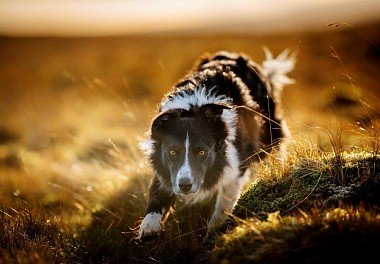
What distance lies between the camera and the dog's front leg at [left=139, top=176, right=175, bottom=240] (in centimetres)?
618

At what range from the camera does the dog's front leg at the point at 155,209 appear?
6180 millimetres

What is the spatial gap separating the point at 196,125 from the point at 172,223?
1.28 meters

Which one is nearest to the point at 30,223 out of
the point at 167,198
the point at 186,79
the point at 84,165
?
the point at 167,198

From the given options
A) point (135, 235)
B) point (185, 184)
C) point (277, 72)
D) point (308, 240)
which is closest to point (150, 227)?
point (135, 235)

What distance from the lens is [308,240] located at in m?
4.15

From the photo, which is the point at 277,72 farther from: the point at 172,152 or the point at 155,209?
the point at 155,209

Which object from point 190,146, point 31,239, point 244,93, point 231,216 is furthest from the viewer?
point 244,93

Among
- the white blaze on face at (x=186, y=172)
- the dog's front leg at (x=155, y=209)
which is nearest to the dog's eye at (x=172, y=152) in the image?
the white blaze on face at (x=186, y=172)

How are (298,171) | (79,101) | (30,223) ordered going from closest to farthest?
(298,171), (30,223), (79,101)

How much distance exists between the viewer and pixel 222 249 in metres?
4.66

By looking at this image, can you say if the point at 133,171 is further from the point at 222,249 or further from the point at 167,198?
the point at 222,249

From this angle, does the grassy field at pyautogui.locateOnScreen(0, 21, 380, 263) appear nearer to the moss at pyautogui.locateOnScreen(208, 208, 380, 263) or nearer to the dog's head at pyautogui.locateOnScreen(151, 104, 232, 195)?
the moss at pyautogui.locateOnScreen(208, 208, 380, 263)

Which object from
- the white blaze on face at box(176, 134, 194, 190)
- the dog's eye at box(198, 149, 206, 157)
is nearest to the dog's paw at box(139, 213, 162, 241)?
the white blaze on face at box(176, 134, 194, 190)

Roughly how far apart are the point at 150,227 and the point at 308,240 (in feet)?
8.27
